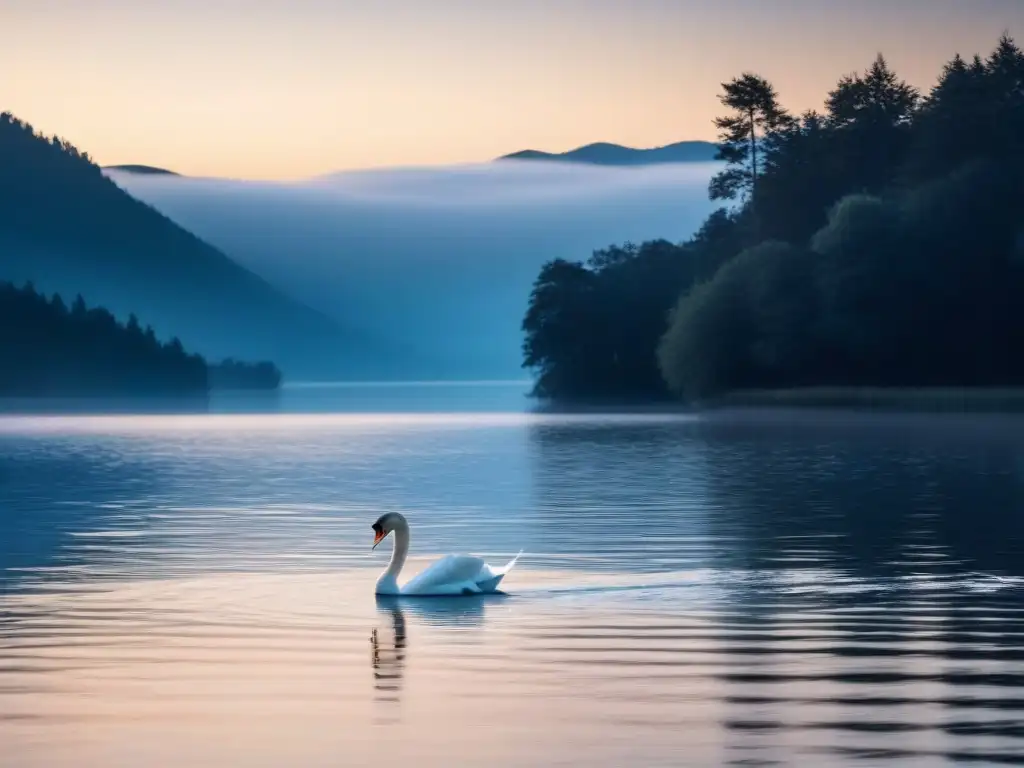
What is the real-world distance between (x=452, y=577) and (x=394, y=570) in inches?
28.4

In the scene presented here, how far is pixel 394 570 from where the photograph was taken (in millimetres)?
22250

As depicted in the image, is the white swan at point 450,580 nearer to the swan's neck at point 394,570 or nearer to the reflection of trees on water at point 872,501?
the swan's neck at point 394,570

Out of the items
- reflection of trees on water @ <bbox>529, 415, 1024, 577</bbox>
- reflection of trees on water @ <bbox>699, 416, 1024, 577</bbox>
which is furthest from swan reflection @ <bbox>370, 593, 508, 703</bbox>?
reflection of trees on water @ <bbox>699, 416, 1024, 577</bbox>

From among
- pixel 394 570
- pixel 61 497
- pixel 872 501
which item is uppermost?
pixel 394 570

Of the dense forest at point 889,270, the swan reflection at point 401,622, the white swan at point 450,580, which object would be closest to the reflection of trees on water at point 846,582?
the swan reflection at point 401,622

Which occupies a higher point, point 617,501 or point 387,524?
point 387,524

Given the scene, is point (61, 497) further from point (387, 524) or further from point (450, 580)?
point (450, 580)

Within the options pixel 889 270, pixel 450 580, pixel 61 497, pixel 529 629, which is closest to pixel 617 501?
pixel 61 497

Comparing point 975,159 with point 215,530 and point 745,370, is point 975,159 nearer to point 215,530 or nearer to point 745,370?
point 745,370

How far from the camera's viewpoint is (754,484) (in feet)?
154

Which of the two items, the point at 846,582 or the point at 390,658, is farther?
the point at 846,582

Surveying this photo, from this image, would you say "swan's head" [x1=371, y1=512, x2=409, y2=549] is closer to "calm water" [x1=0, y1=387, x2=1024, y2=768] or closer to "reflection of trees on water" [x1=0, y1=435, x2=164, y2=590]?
"calm water" [x1=0, y1=387, x2=1024, y2=768]

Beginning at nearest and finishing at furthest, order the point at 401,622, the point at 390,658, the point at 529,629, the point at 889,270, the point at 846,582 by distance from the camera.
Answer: the point at 390,658 < the point at 529,629 < the point at 401,622 < the point at 846,582 < the point at 889,270

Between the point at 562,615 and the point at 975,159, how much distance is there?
113863 millimetres
